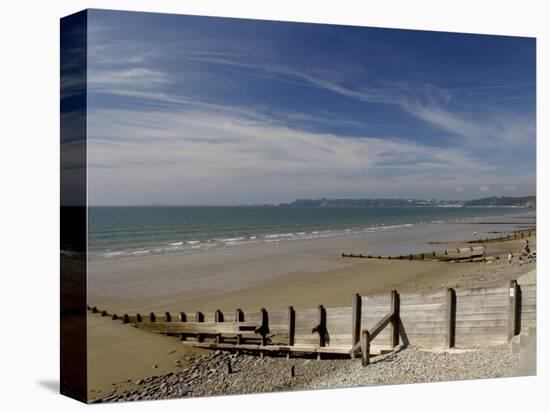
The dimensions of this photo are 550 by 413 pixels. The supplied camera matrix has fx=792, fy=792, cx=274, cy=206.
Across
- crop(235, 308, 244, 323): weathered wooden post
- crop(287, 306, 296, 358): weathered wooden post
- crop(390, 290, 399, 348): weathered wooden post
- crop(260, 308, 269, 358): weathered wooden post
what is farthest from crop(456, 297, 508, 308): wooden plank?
crop(235, 308, 244, 323): weathered wooden post

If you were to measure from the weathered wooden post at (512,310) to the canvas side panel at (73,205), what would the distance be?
6.29 metres

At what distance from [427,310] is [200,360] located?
3538mm

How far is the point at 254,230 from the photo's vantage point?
1112 centimetres

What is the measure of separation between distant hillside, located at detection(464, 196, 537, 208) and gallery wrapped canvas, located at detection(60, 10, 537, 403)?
0.05m

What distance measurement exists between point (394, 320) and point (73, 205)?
5079 mm

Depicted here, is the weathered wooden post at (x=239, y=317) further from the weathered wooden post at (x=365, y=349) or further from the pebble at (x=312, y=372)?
the weathered wooden post at (x=365, y=349)

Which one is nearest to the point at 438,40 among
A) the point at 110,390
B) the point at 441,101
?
the point at 441,101

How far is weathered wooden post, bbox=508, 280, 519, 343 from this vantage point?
12.0 meters

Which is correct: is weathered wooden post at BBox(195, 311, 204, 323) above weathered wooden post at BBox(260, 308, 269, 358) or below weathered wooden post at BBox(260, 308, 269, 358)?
above

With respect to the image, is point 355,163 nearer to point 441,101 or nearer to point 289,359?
point 441,101

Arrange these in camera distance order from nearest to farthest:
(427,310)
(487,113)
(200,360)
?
(200,360)
(427,310)
(487,113)

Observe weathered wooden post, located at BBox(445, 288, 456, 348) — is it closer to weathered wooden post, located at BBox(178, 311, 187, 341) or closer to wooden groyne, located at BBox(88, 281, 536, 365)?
wooden groyne, located at BBox(88, 281, 536, 365)

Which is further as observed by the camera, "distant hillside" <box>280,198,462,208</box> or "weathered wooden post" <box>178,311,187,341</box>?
"distant hillside" <box>280,198,462,208</box>

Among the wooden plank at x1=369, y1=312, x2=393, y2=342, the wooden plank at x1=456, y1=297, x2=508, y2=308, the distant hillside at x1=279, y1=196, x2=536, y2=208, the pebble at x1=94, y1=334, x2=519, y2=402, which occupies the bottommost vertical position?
the pebble at x1=94, y1=334, x2=519, y2=402
